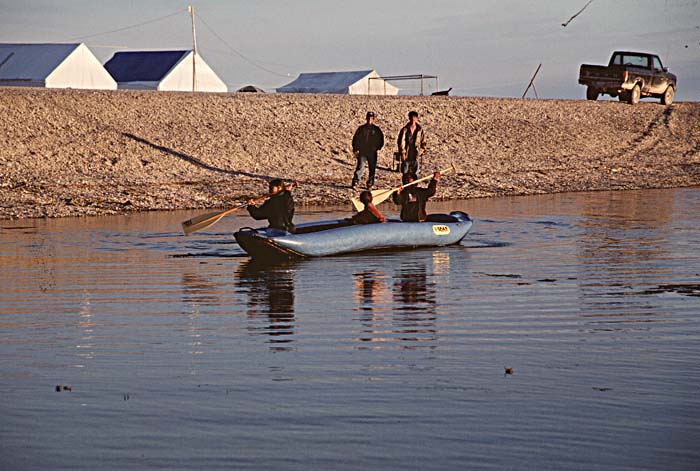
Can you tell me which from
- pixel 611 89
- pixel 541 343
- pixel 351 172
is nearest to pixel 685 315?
pixel 541 343

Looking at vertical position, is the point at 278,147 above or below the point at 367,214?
above

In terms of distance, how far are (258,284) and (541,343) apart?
5.45 meters

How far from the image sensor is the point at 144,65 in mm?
61281

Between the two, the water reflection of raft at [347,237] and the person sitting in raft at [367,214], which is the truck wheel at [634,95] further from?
the person sitting in raft at [367,214]

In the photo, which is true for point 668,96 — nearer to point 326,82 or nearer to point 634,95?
point 634,95

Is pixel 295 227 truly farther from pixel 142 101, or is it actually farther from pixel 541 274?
pixel 142 101

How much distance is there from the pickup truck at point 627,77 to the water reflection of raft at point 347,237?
26.0 metres

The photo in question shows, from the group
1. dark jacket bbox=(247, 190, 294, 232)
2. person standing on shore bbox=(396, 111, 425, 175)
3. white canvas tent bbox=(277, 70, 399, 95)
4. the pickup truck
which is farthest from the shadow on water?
white canvas tent bbox=(277, 70, 399, 95)

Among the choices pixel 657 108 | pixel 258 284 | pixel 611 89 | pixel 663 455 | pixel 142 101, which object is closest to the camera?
pixel 663 455

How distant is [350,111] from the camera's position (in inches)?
1570

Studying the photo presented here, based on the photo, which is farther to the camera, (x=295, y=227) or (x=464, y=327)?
(x=295, y=227)

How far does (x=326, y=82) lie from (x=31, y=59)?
2022cm

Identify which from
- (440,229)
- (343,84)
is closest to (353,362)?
(440,229)

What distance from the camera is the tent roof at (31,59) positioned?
5350 centimetres
